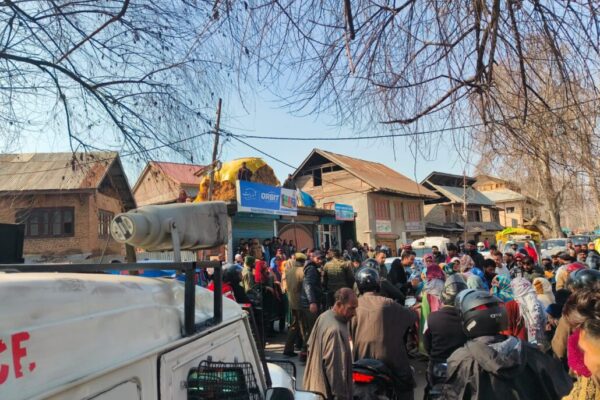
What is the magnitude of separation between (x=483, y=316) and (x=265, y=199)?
15185mm

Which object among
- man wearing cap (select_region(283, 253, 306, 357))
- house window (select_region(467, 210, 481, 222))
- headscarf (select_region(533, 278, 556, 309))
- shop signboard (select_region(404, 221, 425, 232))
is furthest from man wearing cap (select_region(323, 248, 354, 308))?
house window (select_region(467, 210, 481, 222))

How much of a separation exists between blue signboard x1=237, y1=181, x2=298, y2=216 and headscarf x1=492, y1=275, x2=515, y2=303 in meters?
11.3

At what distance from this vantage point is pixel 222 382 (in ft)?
6.63

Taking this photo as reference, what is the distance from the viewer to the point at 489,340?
3.02m

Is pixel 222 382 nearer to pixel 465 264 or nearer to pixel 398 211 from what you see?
pixel 465 264

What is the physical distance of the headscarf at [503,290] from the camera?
6.20 m

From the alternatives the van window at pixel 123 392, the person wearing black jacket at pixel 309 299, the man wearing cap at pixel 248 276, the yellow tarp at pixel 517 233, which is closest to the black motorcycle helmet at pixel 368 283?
the person wearing black jacket at pixel 309 299

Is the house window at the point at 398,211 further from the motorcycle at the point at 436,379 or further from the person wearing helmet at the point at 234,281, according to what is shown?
the motorcycle at the point at 436,379

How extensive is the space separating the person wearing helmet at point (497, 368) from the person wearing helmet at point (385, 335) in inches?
47.5

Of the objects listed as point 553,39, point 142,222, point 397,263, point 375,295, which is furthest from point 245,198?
point 142,222

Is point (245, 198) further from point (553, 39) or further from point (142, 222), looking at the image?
point (142, 222)

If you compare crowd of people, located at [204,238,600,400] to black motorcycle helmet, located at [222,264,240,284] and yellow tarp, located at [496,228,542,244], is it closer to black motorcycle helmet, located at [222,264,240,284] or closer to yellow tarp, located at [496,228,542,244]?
black motorcycle helmet, located at [222,264,240,284]

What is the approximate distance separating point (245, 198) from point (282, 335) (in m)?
7.48

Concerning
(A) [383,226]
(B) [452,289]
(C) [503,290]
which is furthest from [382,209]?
(B) [452,289]
